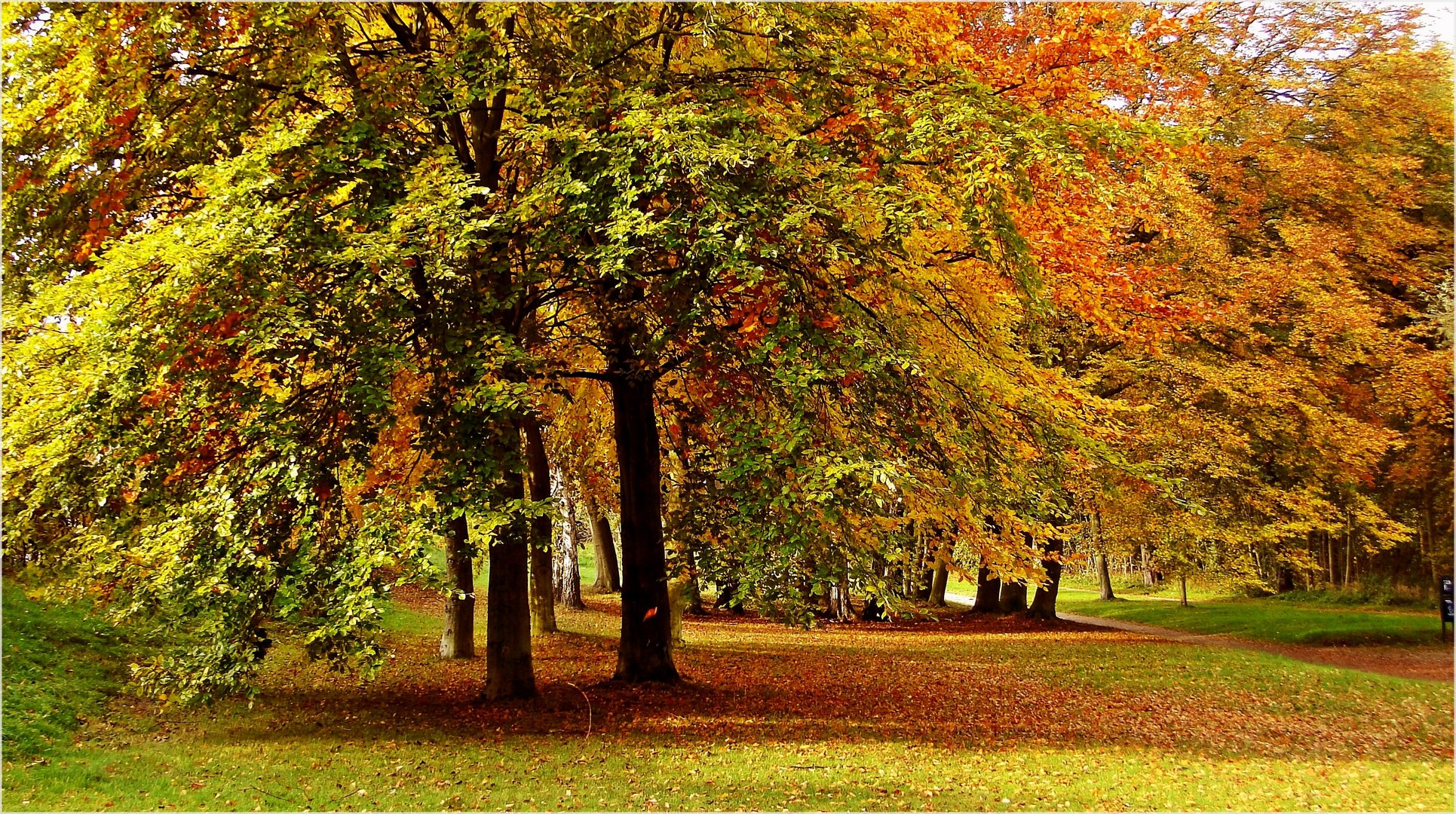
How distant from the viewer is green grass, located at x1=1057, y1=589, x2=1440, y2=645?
22344 mm

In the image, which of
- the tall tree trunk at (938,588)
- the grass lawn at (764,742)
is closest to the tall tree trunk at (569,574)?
the grass lawn at (764,742)

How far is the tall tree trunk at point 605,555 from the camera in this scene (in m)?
28.1

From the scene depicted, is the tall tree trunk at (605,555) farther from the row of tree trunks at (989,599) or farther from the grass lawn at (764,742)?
the row of tree trunks at (989,599)

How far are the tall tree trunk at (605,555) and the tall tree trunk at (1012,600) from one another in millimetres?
11434

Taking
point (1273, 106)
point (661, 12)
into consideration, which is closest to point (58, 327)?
point (661, 12)

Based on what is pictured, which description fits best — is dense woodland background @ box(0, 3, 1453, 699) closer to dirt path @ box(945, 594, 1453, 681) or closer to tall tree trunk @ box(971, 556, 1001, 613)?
dirt path @ box(945, 594, 1453, 681)

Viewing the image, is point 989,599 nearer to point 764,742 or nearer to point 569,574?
point 569,574

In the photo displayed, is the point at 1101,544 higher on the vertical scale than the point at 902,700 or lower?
higher

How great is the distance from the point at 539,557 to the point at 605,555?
42.9 feet

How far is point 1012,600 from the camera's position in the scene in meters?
29.1

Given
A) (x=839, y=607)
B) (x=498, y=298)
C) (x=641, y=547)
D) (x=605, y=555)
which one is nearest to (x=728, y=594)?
(x=641, y=547)

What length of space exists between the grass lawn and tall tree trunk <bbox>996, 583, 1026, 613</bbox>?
11.0 metres

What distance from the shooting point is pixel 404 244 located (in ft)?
29.6

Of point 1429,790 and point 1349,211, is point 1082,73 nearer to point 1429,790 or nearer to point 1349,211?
point 1429,790
